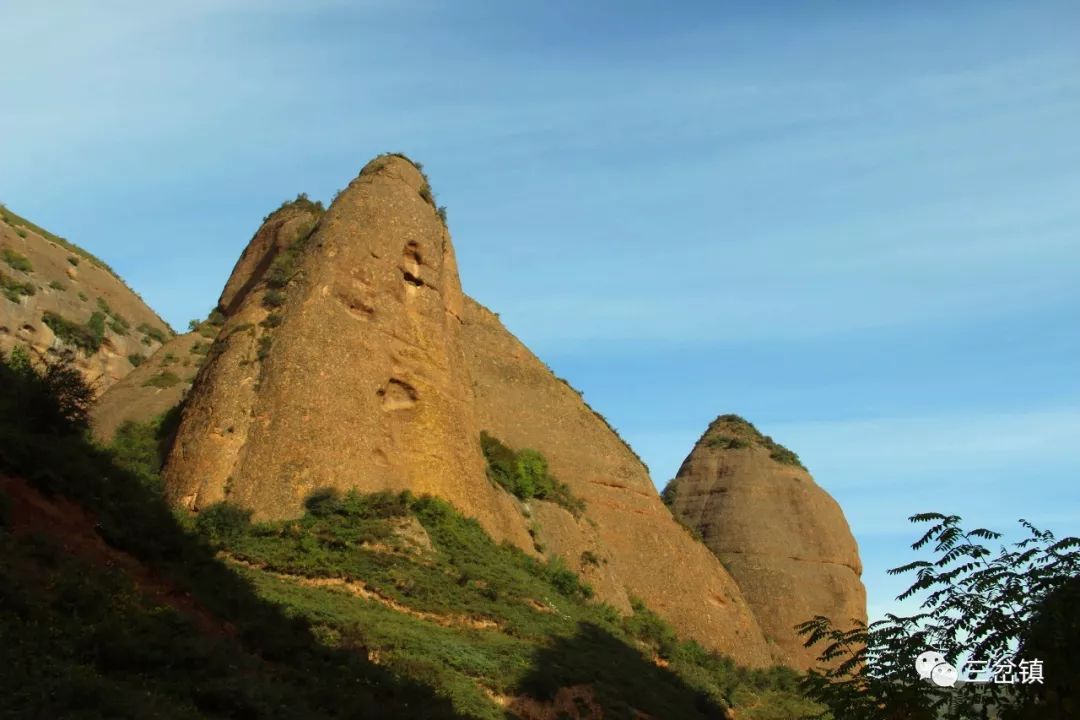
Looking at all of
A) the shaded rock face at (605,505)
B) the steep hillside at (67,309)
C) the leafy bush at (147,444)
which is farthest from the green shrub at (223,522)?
the steep hillside at (67,309)

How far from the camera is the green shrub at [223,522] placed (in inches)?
1196

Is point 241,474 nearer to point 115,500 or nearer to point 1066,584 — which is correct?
point 115,500

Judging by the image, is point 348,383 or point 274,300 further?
point 274,300

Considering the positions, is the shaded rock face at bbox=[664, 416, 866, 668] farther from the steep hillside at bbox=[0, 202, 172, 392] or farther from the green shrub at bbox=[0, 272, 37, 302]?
the green shrub at bbox=[0, 272, 37, 302]

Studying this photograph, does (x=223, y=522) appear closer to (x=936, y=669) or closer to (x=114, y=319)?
(x=936, y=669)

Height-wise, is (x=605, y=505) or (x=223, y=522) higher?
(x=605, y=505)

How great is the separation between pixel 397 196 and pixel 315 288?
570 centimetres

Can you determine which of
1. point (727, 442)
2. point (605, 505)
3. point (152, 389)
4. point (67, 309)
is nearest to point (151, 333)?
point (67, 309)

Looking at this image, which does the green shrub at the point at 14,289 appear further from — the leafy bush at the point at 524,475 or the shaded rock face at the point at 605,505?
the leafy bush at the point at 524,475

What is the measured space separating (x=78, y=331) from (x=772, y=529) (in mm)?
33006

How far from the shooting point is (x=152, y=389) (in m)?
40.6

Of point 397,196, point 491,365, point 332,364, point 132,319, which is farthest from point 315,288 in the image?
point 132,319

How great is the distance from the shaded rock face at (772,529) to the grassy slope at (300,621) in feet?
46.5

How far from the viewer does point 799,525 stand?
59.5 m
